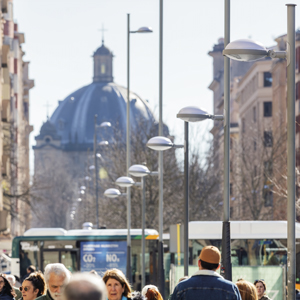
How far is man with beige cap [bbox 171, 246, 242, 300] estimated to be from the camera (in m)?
7.92

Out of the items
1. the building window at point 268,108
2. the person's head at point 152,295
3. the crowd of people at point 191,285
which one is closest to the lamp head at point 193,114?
the person's head at point 152,295

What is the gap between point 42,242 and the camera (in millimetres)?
36406

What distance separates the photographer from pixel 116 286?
809cm

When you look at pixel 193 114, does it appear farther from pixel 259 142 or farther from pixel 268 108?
pixel 268 108

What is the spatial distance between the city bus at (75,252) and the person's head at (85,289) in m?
31.1

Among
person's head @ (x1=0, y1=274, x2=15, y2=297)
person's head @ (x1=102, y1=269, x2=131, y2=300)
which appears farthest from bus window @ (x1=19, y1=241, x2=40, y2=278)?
person's head @ (x1=102, y1=269, x2=131, y2=300)

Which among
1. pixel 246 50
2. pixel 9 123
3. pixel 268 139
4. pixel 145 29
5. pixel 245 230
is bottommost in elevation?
pixel 245 230

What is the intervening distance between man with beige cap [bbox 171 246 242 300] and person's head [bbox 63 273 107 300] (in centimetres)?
355

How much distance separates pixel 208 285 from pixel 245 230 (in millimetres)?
25155

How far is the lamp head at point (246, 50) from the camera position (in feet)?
40.9

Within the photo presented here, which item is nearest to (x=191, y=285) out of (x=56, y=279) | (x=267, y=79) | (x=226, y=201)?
(x=56, y=279)

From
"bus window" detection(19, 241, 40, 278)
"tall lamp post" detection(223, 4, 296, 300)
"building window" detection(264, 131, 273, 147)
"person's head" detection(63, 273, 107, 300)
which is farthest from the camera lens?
"building window" detection(264, 131, 273, 147)

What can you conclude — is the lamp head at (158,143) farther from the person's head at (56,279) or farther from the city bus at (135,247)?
the person's head at (56,279)

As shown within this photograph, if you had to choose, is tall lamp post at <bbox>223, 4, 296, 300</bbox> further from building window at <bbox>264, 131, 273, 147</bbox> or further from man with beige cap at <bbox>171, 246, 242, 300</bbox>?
building window at <bbox>264, 131, 273, 147</bbox>
